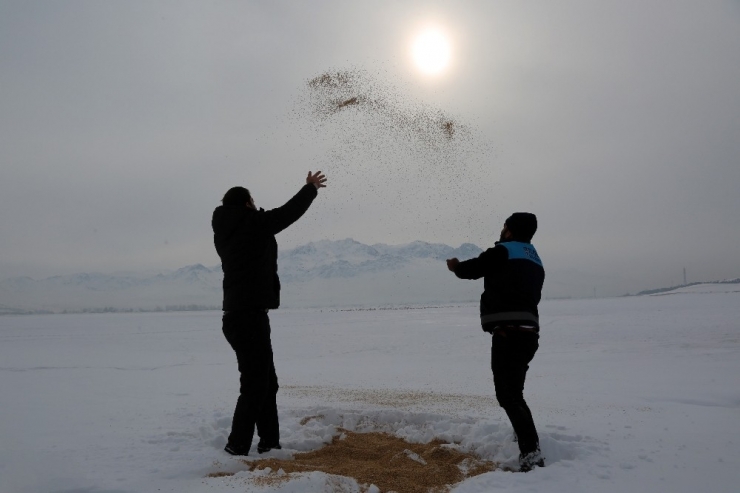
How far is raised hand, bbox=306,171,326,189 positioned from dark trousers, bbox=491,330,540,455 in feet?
6.25

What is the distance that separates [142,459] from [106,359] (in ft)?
42.8

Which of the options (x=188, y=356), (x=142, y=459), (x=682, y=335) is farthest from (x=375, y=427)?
(x=682, y=335)

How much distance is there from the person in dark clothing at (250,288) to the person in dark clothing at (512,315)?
1.50 m

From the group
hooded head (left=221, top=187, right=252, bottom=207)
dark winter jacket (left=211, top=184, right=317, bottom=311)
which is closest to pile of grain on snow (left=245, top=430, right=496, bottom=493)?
dark winter jacket (left=211, top=184, right=317, bottom=311)

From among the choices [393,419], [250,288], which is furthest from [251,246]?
[393,419]

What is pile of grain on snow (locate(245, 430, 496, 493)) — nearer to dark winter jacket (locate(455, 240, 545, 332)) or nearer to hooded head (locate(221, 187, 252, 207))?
dark winter jacket (locate(455, 240, 545, 332))

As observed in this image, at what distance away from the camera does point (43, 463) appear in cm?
405

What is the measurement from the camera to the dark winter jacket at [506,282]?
14.4 ft

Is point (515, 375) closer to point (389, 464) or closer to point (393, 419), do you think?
point (389, 464)

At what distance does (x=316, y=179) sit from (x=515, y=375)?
7.44ft

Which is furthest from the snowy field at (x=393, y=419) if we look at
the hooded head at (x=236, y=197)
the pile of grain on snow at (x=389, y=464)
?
the hooded head at (x=236, y=197)

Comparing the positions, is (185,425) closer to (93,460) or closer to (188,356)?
(93,460)

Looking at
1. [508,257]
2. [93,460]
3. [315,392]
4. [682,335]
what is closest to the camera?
[93,460]

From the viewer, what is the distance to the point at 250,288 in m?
4.50
